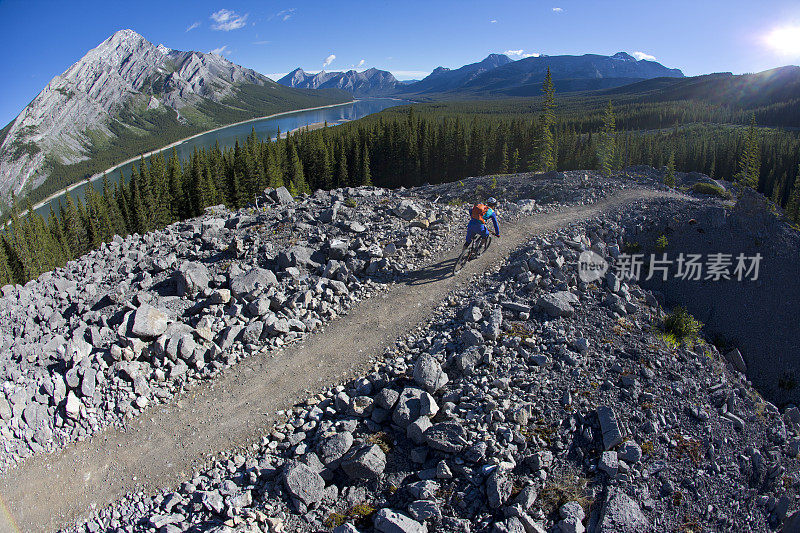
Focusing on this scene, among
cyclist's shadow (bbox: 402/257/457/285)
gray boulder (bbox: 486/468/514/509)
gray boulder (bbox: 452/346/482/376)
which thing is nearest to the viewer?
gray boulder (bbox: 486/468/514/509)

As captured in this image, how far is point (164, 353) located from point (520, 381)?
399 inches

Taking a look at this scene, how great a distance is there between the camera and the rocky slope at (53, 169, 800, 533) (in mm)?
7703

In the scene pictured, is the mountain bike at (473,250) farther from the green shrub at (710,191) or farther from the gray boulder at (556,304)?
the green shrub at (710,191)

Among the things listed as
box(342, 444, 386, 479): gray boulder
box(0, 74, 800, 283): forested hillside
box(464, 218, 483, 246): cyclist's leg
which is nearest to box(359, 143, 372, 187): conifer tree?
box(0, 74, 800, 283): forested hillside

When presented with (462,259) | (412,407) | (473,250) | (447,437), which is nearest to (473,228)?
(473,250)

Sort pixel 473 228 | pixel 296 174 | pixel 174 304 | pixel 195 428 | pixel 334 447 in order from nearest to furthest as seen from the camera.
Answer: pixel 334 447 < pixel 195 428 < pixel 174 304 < pixel 473 228 < pixel 296 174

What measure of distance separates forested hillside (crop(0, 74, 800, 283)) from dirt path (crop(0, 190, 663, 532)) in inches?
1717

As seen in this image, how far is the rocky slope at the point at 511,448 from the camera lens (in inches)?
303

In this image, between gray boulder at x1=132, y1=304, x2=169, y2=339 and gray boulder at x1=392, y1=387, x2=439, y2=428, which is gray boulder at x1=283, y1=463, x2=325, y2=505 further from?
gray boulder at x1=132, y1=304, x2=169, y2=339

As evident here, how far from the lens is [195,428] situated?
9875 mm

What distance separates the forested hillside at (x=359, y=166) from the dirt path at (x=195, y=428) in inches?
1717

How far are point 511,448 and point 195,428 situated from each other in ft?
24.9

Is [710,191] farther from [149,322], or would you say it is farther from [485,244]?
[149,322]

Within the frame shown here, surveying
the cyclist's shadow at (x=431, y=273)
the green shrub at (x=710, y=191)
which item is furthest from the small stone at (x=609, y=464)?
the green shrub at (x=710, y=191)
